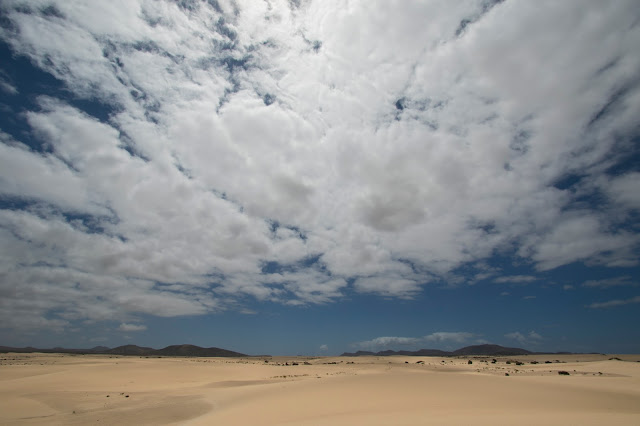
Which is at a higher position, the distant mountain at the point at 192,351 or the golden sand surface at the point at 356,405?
the distant mountain at the point at 192,351

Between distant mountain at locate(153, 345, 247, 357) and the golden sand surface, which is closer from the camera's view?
the golden sand surface

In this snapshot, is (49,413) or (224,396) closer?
(49,413)

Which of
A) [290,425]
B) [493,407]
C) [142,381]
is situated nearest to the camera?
[290,425]

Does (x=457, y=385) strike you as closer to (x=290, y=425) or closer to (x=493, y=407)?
(x=493, y=407)

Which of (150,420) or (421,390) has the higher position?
(421,390)

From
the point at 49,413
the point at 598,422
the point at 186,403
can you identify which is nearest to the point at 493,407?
the point at 598,422

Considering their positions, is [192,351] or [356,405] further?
[192,351]

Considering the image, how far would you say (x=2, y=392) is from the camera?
23.0 meters

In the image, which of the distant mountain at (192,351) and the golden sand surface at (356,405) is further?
the distant mountain at (192,351)

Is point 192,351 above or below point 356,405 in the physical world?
above

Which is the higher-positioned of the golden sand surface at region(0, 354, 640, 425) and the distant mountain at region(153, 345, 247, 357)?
the distant mountain at region(153, 345, 247, 357)

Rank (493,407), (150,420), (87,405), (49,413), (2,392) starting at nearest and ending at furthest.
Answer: (493,407)
(150,420)
(49,413)
(87,405)
(2,392)

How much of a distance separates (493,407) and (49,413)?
68.0 feet

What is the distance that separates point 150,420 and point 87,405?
653cm
